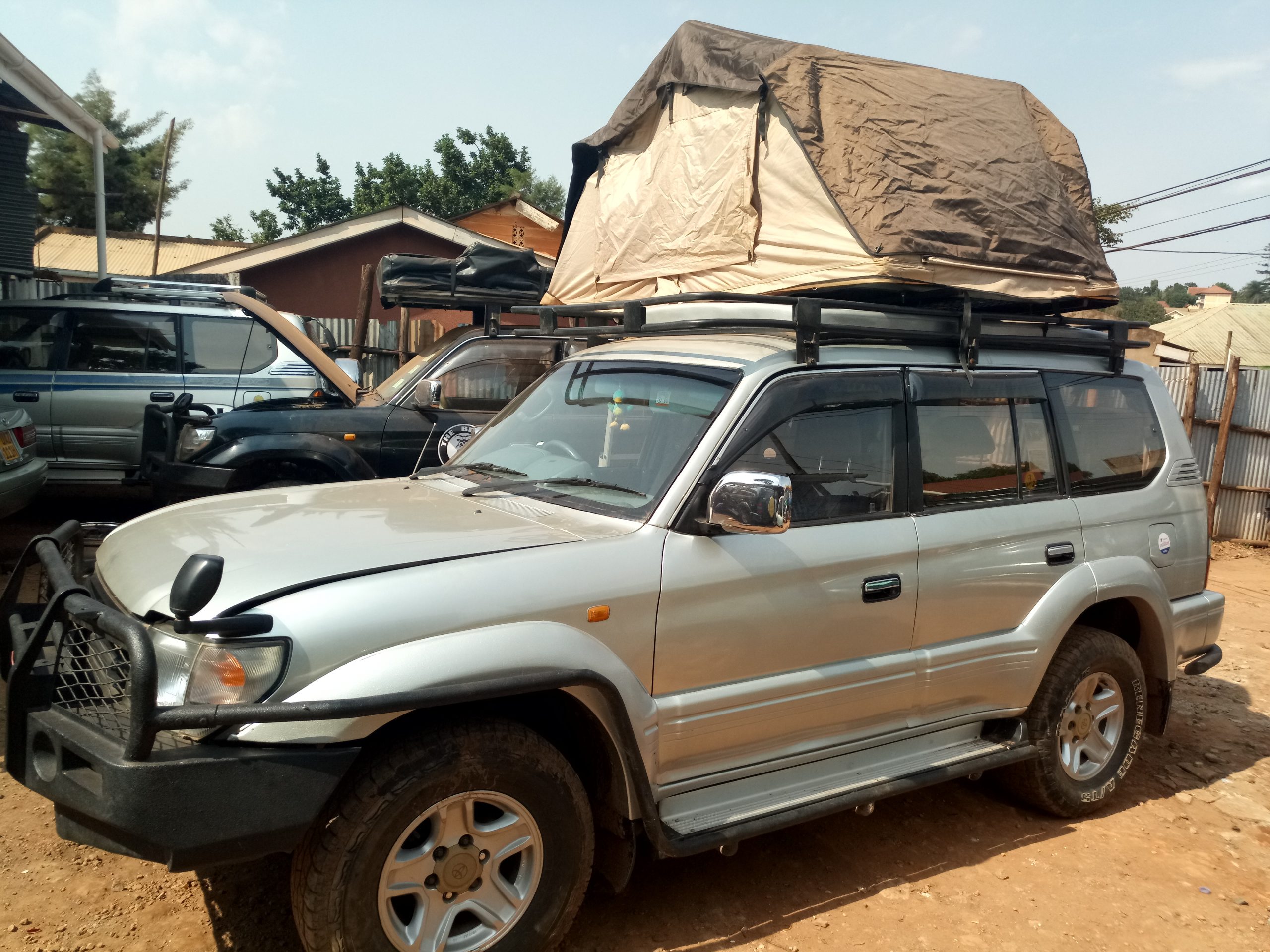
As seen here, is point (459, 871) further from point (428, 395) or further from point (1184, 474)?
point (428, 395)

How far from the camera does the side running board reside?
10.2ft

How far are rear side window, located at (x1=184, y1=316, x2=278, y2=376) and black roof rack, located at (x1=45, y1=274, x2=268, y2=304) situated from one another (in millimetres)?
262

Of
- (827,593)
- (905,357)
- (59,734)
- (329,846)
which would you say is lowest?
(329,846)

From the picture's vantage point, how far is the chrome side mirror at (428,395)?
699 centimetres

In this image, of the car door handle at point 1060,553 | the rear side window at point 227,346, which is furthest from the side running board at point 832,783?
the rear side window at point 227,346

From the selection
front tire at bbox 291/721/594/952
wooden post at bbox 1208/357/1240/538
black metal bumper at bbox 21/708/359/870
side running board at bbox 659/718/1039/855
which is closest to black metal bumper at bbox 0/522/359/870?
black metal bumper at bbox 21/708/359/870

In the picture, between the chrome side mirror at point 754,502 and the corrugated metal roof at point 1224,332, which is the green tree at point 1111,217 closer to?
the corrugated metal roof at point 1224,332

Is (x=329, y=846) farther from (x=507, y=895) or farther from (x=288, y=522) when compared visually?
(x=288, y=522)

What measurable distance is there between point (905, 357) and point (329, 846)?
269cm

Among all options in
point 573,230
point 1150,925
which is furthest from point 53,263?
point 1150,925

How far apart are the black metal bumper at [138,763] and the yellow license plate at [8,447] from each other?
4.62 metres

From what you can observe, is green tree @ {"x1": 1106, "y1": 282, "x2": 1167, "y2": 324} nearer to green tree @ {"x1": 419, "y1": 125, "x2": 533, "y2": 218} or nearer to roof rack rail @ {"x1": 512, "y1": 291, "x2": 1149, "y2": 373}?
green tree @ {"x1": 419, "y1": 125, "x2": 533, "y2": 218}

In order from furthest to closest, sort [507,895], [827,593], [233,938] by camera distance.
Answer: [827,593] → [233,938] → [507,895]

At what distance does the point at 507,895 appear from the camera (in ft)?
9.15
